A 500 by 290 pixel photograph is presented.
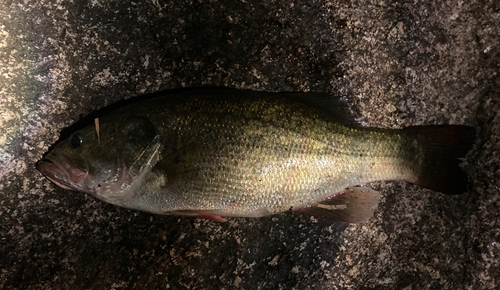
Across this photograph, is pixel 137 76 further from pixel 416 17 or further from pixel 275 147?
pixel 416 17

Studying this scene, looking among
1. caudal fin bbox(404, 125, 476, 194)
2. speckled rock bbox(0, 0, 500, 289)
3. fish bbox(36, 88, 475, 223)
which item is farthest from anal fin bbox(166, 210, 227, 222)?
caudal fin bbox(404, 125, 476, 194)

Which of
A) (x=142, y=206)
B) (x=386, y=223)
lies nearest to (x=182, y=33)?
(x=142, y=206)

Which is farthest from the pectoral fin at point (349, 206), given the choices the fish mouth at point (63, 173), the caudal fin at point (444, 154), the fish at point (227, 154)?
the fish mouth at point (63, 173)

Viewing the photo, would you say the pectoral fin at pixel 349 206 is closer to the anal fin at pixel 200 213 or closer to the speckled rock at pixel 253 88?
the speckled rock at pixel 253 88

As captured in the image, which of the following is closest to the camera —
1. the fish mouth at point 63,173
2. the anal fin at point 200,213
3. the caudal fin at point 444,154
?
the fish mouth at point 63,173

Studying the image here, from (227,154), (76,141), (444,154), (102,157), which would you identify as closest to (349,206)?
(444,154)

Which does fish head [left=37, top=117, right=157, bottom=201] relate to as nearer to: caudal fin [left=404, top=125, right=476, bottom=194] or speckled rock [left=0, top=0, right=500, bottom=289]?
speckled rock [left=0, top=0, right=500, bottom=289]
